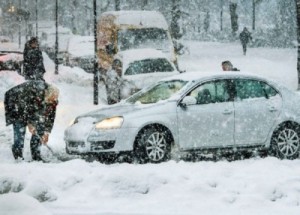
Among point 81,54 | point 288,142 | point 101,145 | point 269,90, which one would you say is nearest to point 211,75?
point 269,90

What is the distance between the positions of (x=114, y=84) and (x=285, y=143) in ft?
28.9

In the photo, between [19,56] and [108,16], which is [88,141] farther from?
[19,56]

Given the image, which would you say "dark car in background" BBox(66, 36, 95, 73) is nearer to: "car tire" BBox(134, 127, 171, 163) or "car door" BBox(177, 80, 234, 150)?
"car door" BBox(177, 80, 234, 150)

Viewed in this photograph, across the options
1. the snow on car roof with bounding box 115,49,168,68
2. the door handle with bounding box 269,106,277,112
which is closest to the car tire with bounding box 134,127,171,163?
the door handle with bounding box 269,106,277,112

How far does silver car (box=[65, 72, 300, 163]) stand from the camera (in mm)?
10102

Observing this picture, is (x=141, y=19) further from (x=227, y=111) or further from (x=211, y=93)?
(x=227, y=111)

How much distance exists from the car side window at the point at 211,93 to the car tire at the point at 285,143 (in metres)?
1.08

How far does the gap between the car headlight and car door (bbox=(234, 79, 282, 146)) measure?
1.90 metres

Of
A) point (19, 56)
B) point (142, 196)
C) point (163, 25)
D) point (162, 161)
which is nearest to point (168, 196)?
point (142, 196)

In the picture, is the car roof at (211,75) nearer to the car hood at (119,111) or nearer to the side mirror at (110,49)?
the car hood at (119,111)

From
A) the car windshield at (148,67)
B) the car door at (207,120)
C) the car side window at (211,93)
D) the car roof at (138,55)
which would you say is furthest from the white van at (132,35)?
the car door at (207,120)

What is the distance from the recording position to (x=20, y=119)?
419 inches

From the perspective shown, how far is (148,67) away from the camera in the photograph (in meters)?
19.1

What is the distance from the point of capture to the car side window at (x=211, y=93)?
10.5 meters
